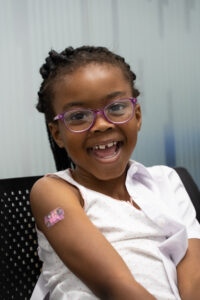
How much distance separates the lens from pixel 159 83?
2.30 metres

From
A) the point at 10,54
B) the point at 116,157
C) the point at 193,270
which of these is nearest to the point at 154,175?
the point at 116,157

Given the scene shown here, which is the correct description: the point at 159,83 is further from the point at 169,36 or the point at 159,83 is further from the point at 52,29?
the point at 52,29

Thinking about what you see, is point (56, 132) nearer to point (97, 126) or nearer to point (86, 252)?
point (97, 126)

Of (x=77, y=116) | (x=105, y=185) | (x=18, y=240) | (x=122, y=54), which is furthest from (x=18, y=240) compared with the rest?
(x=122, y=54)

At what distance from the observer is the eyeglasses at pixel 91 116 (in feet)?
3.49

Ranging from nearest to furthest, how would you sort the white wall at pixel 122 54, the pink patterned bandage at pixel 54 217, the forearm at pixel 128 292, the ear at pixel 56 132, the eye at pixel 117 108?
the forearm at pixel 128 292, the pink patterned bandage at pixel 54 217, the eye at pixel 117 108, the ear at pixel 56 132, the white wall at pixel 122 54

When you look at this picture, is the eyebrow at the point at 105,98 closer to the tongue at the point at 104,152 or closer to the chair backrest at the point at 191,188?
the tongue at the point at 104,152

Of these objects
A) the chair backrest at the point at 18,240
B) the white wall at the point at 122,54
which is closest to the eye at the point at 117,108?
the chair backrest at the point at 18,240

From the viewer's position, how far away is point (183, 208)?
1.21 meters

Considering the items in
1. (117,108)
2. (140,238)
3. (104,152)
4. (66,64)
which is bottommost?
(140,238)

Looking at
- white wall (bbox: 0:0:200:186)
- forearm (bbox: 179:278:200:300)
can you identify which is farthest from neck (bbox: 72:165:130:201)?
white wall (bbox: 0:0:200:186)

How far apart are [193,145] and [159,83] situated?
413mm

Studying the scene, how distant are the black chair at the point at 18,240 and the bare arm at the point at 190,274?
1.51ft

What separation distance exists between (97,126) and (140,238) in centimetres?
30
